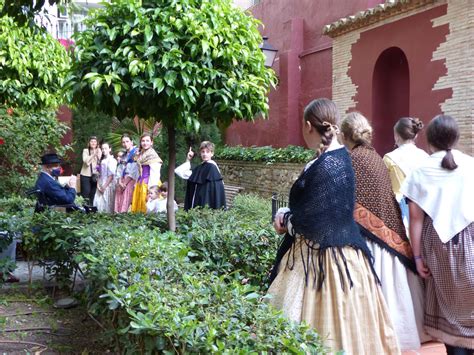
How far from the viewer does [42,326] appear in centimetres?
480

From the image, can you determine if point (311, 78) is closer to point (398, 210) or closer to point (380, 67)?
point (380, 67)

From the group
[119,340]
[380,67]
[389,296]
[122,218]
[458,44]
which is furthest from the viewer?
[380,67]

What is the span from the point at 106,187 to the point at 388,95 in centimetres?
651

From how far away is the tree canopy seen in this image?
4.61m

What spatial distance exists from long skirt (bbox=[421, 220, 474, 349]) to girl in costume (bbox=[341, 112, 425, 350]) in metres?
0.23

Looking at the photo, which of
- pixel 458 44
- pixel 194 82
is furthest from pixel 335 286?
pixel 458 44

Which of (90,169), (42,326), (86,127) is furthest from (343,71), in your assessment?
(42,326)

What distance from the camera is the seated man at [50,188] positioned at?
659cm

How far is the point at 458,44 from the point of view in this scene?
988 cm

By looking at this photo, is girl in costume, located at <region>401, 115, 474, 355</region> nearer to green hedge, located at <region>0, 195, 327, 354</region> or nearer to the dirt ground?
green hedge, located at <region>0, 195, 327, 354</region>

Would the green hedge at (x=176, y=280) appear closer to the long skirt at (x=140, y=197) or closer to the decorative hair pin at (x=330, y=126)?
the decorative hair pin at (x=330, y=126)

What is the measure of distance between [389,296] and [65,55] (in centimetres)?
593

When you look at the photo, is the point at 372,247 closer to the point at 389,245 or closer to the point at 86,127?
the point at 389,245

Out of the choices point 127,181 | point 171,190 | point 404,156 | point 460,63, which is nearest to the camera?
point 404,156
